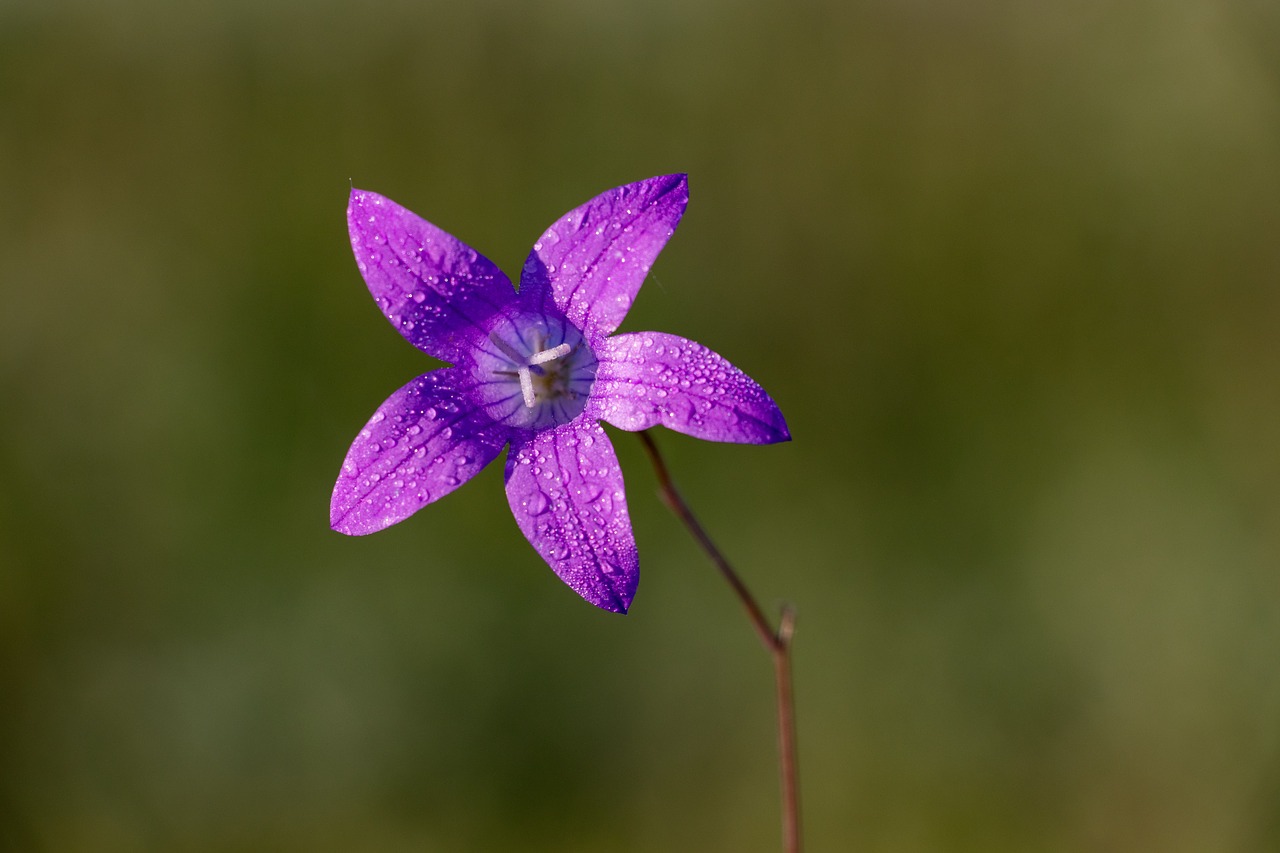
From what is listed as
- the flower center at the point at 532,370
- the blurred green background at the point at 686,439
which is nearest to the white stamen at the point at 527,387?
the flower center at the point at 532,370

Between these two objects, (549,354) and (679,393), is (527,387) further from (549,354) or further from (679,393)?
(679,393)

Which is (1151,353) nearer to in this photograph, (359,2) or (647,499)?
(647,499)

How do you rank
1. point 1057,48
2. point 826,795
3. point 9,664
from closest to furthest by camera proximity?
point 826,795 → point 9,664 → point 1057,48

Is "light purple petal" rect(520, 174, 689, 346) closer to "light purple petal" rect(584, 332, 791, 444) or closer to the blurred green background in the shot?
"light purple petal" rect(584, 332, 791, 444)

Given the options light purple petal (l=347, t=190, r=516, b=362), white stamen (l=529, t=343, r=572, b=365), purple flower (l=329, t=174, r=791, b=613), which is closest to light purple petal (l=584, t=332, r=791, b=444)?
purple flower (l=329, t=174, r=791, b=613)

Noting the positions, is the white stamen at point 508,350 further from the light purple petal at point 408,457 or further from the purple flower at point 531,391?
the light purple petal at point 408,457

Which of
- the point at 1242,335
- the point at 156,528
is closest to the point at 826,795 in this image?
the point at 1242,335
